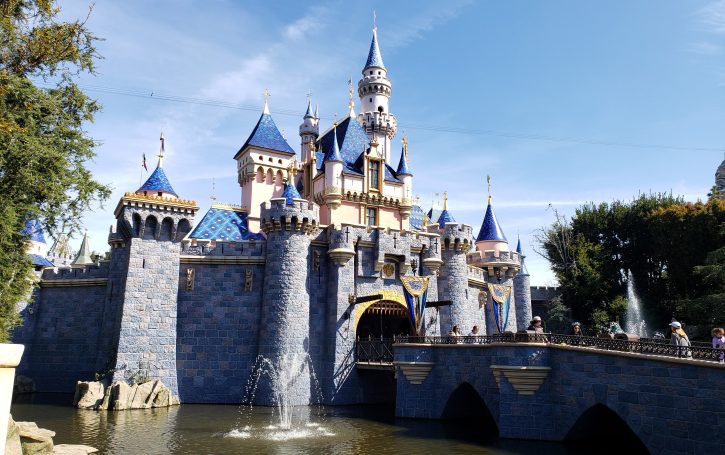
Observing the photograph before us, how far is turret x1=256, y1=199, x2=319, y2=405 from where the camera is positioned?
80.9 ft

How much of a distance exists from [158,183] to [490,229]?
65.3 feet

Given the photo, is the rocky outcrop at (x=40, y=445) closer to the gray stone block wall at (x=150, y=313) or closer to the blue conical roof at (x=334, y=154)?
the gray stone block wall at (x=150, y=313)

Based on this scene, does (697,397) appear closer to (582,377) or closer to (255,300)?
(582,377)

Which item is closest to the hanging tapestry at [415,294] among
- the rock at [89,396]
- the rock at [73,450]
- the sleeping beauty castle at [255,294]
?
the sleeping beauty castle at [255,294]

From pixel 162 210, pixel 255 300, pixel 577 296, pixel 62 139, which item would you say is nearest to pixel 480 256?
pixel 577 296

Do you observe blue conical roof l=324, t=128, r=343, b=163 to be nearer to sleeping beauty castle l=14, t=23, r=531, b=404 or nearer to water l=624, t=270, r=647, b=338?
sleeping beauty castle l=14, t=23, r=531, b=404

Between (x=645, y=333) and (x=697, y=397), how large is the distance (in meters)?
26.0

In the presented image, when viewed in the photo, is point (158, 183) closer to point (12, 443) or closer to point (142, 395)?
point (142, 395)

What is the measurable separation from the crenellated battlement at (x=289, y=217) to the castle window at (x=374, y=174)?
6.20 metres

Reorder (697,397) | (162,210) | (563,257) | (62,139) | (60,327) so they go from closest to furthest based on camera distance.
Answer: (697,397)
(62,139)
(162,210)
(60,327)
(563,257)

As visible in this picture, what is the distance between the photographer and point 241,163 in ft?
114

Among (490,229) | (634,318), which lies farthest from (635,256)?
(490,229)

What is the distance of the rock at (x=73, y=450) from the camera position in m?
13.7

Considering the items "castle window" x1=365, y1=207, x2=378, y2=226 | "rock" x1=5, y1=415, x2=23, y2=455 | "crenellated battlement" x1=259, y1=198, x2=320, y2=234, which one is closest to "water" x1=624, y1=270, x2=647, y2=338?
"castle window" x1=365, y1=207, x2=378, y2=226
